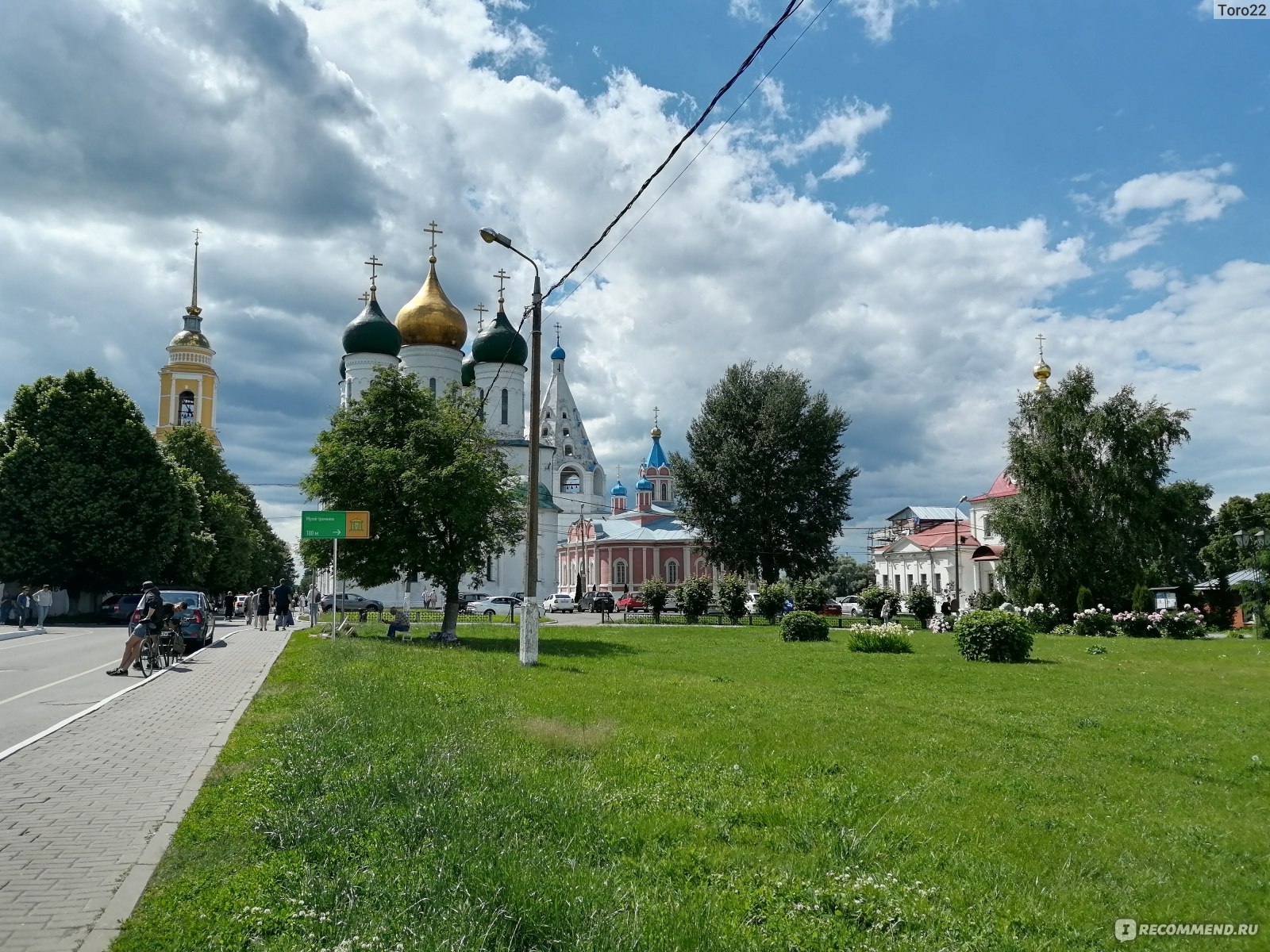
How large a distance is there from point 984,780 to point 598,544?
8461cm

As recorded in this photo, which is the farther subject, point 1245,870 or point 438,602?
point 438,602

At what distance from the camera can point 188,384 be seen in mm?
77562

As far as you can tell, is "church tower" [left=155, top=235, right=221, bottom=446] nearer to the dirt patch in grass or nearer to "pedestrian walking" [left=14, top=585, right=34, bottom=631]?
"pedestrian walking" [left=14, top=585, right=34, bottom=631]

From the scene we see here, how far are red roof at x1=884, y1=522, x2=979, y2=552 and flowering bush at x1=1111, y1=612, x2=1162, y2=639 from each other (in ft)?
130

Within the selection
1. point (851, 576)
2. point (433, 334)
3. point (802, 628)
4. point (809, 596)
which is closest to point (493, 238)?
point (802, 628)

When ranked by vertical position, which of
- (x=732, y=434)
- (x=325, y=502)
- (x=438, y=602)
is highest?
(x=732, y=434)

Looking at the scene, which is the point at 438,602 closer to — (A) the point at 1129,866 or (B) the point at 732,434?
(B) the point at 732,434

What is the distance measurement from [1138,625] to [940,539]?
44.5 m

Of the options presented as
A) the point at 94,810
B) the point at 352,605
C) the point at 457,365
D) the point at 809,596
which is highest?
the point at 457,365

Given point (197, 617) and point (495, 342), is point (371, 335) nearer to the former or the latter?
point (495, 342)

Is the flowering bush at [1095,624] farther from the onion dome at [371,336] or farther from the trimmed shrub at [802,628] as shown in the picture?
the onion dome at [371,336]

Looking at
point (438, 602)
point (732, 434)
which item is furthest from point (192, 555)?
point (732, 434)

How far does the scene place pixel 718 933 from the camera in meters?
4.34

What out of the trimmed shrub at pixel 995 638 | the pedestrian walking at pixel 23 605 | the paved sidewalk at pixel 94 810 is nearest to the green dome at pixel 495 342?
the pedestrian walking at pixel 23 605
